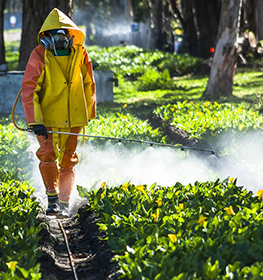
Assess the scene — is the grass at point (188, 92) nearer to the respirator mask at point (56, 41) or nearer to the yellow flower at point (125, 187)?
the yellow flower at point (125, 187)

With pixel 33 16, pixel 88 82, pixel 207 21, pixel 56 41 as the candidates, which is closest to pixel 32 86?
pixel 56 41

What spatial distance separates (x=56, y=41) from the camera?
549 centimetres

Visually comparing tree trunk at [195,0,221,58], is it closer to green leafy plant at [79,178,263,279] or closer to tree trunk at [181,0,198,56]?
tree trunk at [181,0,198,56]

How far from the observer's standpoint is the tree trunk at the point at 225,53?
43.5 ft

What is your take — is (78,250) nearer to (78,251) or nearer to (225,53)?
(78,251)

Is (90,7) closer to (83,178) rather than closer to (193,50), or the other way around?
(193,50)

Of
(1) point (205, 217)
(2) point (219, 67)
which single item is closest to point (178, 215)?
(1) point (205, 217)

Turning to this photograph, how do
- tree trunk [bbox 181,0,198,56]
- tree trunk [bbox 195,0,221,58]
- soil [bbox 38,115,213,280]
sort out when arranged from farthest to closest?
tree trunk [bbox 181,0,198,56] < tree trunk [bbox 195,0,221,58] < soil [bbox 38,115,213,280]

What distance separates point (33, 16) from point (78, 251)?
35.6 feet

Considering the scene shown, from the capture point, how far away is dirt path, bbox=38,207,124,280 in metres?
4.26

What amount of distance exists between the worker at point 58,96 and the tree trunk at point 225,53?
805 cm

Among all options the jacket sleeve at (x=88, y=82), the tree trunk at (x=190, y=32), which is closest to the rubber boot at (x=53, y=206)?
the jacket sleeve at (x=88, y=82)

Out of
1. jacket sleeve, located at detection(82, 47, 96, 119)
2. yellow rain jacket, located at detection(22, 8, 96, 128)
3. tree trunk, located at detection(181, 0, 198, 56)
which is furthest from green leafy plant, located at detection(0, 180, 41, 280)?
tree trunk, located at detection(181, 0, 198, 56)

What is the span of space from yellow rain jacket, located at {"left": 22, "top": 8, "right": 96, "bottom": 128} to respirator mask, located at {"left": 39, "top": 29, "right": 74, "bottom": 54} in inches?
2.6
